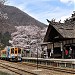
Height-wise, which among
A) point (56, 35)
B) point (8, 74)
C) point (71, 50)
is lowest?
point (8, 74)

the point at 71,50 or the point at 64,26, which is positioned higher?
the point at 64,26

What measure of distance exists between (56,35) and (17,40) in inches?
977

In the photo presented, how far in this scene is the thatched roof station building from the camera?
108ft

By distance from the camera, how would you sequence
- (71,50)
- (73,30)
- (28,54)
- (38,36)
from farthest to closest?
1. (38,36)
2. (28,54)
3. (73,30)
4. (71,50)

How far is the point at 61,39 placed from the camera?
3456 cm

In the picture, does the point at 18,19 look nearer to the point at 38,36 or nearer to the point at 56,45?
the point at 38,36

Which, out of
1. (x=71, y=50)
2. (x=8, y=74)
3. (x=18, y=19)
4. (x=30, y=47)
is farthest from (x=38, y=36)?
(x=18, y=19)

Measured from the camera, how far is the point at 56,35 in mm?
36188

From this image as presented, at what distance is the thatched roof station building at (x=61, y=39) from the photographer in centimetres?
3300

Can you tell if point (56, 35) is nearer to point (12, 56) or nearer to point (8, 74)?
point (12, 56)

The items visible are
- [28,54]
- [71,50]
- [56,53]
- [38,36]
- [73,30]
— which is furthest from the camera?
[38,36]

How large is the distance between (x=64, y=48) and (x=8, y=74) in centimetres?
1840

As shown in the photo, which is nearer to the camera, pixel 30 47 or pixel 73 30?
pixel 73 30

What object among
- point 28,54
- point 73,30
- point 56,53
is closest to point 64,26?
point 73,30
